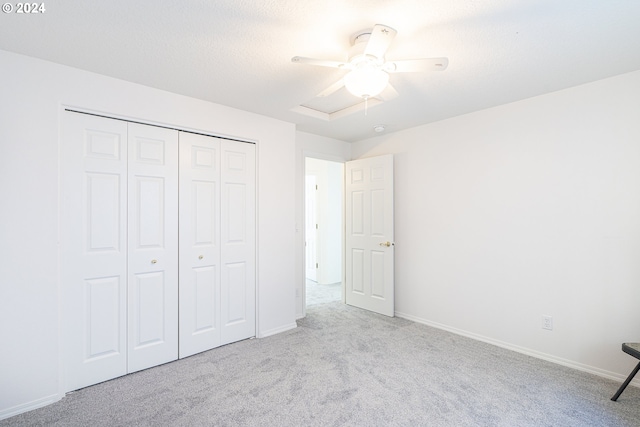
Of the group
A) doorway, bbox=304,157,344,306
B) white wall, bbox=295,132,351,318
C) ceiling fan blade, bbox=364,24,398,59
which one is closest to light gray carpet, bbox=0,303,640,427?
white wall, bbox=295,132,351,318

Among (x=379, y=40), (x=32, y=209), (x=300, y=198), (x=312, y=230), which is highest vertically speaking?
(x=379, y=40)

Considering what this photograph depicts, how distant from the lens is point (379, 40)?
1.53m

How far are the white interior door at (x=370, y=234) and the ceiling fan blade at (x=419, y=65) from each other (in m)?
2.14

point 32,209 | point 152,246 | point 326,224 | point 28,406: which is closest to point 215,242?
point 152,246

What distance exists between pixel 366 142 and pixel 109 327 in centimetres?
352

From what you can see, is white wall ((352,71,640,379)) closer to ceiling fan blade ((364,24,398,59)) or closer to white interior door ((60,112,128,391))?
ceiling fan blade ((364,24,398,59))

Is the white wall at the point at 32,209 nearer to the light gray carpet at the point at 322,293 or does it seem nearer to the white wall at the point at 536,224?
the light gray carpet at the point at 322,293

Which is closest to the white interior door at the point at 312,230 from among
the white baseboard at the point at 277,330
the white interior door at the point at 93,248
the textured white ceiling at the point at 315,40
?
the white baseboard at the point at 277,330

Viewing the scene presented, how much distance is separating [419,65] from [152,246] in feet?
7.92

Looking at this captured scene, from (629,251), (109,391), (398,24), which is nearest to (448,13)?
(398,24)

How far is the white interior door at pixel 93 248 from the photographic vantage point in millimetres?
2145

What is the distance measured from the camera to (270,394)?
6.97 ft

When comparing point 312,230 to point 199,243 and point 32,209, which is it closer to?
point 199,243

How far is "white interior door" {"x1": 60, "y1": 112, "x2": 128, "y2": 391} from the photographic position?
214 centimetres
